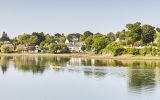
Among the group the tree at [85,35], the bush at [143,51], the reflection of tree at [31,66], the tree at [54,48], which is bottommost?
the reflection of tree at [31,66]

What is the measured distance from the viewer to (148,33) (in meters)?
104

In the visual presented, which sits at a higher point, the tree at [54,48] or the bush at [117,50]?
the tree at [54,48]

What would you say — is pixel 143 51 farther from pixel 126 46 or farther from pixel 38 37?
pixel 38 37

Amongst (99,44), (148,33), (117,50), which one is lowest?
(117,50)

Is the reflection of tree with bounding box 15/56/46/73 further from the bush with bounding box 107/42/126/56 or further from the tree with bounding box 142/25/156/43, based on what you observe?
the tree with bounding box 142/25/156/43

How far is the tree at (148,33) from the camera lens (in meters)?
104

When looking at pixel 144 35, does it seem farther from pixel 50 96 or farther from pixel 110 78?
pixel 50 96

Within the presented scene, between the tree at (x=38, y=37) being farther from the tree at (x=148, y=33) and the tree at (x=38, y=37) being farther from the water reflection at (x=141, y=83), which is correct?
the water reflection at (x=141, y=83)

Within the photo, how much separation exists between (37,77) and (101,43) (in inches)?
2495

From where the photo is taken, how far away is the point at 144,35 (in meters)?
104

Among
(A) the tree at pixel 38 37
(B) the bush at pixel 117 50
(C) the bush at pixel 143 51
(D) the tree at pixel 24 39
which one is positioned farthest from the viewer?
(A) the tree at pixel 38 37

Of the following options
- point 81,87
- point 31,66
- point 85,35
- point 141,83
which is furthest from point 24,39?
point 81,87

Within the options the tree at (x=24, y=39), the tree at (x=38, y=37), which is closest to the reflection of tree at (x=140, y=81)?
the tree at (x=24, y=39)

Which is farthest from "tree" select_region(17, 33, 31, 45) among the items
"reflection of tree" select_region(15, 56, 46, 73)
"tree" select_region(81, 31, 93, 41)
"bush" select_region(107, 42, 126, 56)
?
"reflection of tree" select_region(15, 56, 46, 73)
